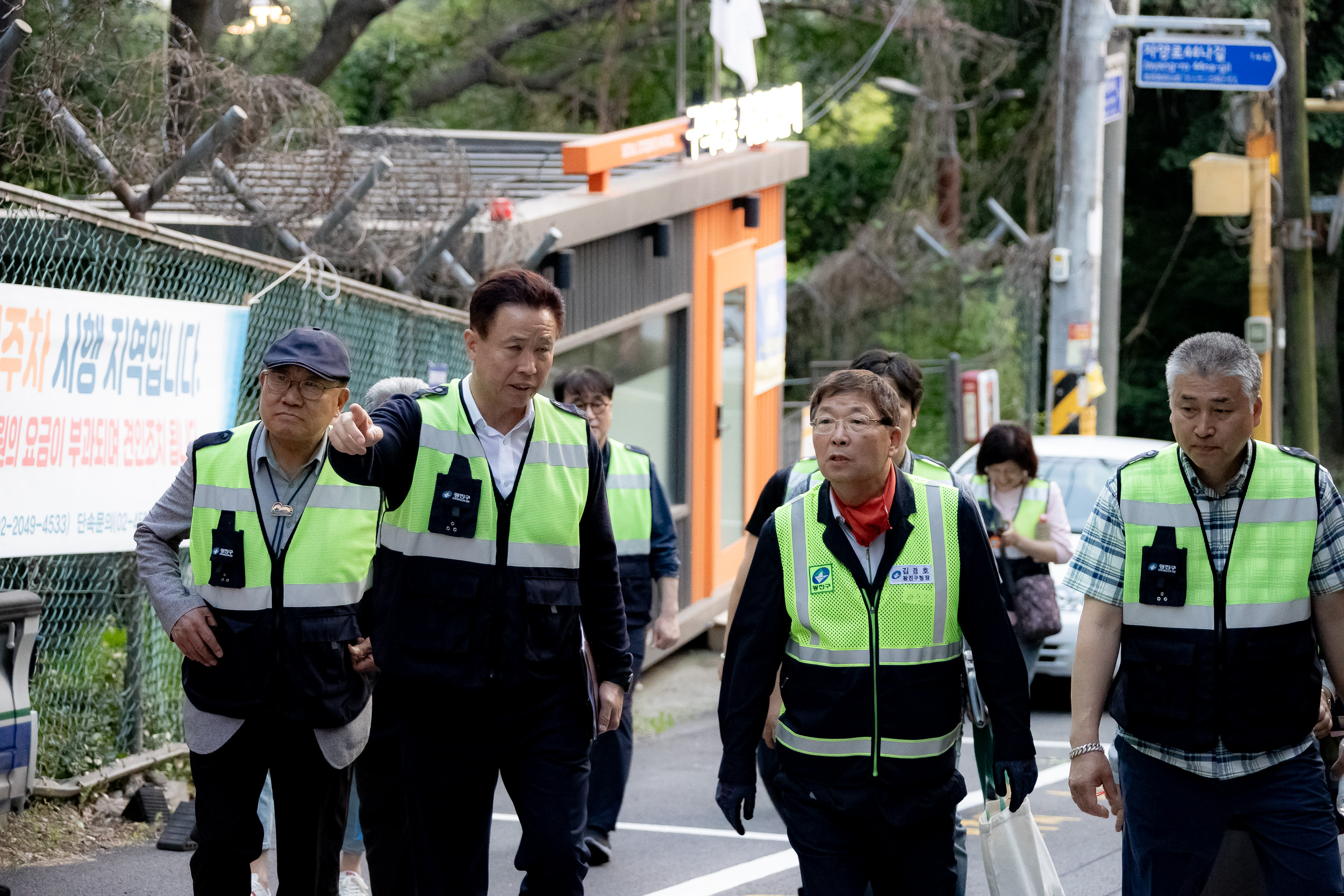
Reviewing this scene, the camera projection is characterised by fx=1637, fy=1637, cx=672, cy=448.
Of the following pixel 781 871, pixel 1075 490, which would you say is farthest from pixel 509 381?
pixel 1075 490

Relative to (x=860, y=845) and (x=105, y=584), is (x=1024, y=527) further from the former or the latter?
(x=105, y=584)

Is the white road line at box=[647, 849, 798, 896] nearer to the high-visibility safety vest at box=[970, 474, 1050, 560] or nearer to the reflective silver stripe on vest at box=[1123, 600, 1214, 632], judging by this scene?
the high-visibility safety vest at box=[970, 474, 1050, 560]

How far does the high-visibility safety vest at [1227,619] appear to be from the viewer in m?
4.13

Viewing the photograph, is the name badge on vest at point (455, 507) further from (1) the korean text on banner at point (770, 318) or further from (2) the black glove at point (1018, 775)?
(1) the korean text on banner at point (770, 318)

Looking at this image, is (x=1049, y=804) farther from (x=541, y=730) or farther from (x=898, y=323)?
(x=898, y=323)

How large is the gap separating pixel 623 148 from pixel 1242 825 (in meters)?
7.71

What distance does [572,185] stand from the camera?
12.6m

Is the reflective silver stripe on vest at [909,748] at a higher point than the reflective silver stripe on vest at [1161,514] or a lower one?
lower

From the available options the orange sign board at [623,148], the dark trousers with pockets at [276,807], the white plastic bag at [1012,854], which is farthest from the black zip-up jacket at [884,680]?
the orange sign board at [623,148]

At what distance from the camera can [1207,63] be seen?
14.1 m

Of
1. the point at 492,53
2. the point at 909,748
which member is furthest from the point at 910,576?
the point at 492,53

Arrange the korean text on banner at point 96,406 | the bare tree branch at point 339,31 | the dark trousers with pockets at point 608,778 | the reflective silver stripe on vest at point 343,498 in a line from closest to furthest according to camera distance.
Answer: the reflective silver stripe on vest at point 343,498 → the korean text on banner at point 96,406 → the dark trousers with pockets at point 608,778 → the bare tree branch at point 339,31

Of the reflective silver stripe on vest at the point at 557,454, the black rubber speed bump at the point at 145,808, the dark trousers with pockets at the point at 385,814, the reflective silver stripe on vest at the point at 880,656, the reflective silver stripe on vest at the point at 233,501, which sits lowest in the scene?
the black rubber speed bump at the point at 145,808

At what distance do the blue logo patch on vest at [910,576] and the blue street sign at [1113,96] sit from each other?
1194 cm
